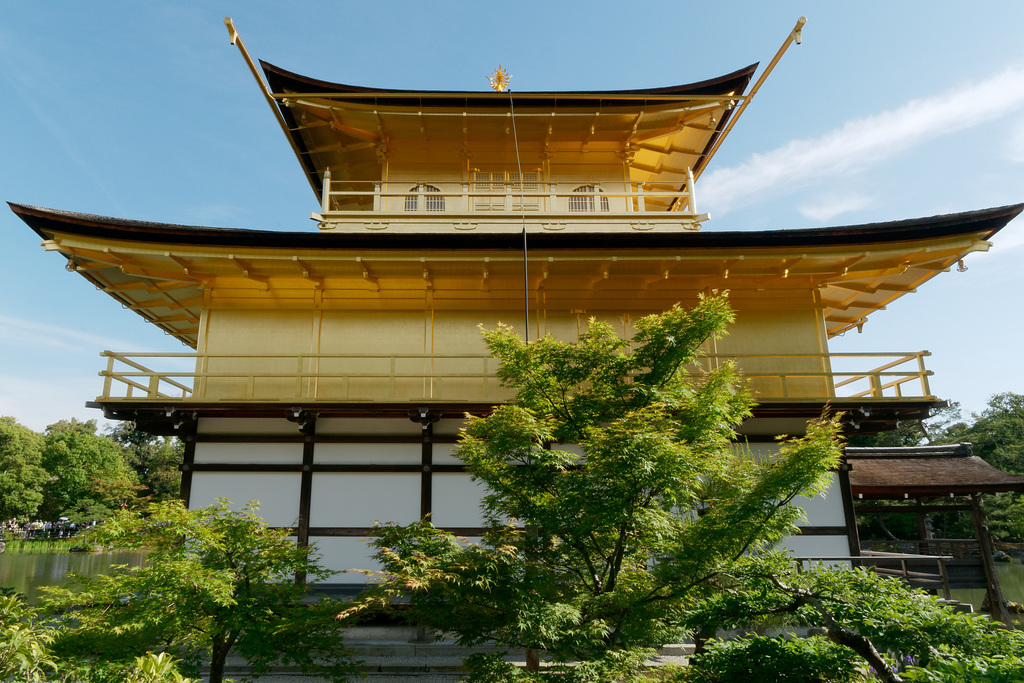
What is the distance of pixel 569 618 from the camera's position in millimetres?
6453

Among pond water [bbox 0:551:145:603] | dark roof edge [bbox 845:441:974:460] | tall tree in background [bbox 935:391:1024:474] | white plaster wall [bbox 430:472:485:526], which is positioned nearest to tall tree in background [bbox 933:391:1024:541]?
tall tree in background [bbox 935:391:1024:474]

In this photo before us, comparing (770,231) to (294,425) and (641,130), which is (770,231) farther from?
(294,425)

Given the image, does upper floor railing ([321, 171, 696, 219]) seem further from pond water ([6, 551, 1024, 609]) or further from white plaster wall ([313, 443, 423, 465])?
pond water ([6, 551, 1024, 609])

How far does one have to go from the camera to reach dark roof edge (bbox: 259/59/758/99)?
14430 millimetres

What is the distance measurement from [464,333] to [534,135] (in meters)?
6.21

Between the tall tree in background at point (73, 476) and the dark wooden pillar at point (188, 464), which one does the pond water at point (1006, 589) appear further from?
the tall tree in background at point (73, 476)

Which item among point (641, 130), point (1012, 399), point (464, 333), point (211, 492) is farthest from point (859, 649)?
point (1012, 399)

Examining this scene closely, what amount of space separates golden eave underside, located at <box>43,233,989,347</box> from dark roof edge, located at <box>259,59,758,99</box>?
16.7 ft

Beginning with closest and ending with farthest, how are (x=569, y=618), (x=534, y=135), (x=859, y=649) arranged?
(x=859, y=649) < (x=569, y=618) < (x=534, y=135)

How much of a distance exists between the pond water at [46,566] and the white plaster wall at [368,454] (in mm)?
12542

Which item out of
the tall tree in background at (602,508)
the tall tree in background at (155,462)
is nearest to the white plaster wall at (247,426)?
the tall tree in background at (602,508)

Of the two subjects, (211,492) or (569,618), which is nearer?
(569,618)

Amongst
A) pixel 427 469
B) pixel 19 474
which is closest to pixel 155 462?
pixel 19 474

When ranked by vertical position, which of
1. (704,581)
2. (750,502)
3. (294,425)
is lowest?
(704,581)
